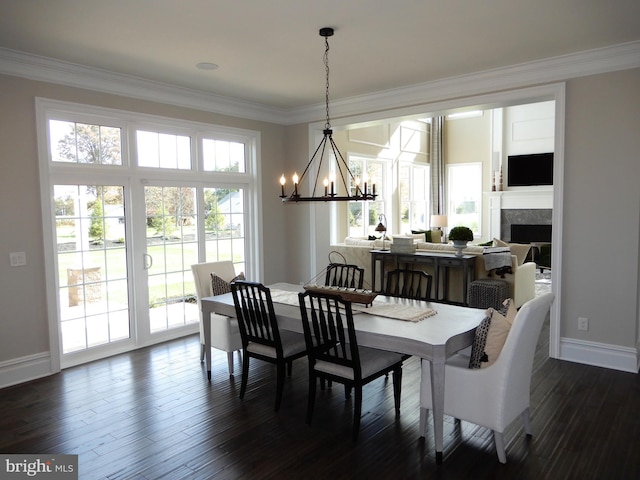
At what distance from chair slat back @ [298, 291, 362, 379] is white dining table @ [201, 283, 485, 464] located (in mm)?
112

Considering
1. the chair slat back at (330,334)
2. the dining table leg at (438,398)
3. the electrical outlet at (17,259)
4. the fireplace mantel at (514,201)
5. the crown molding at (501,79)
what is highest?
the crown molding at (501,79)

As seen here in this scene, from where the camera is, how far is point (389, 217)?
34.3ft

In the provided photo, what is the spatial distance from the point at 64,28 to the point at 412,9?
2.54 metres

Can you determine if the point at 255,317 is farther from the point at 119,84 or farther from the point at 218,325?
the point at 119,84

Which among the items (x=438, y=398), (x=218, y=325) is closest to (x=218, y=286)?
(x=218, y=325)

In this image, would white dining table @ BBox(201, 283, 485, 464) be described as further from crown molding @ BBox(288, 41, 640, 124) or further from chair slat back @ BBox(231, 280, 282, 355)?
crown molding @ BBox(288, 41, 640, 124)

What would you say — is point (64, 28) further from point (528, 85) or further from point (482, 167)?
point (482, 167)

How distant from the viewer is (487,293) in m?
6.14

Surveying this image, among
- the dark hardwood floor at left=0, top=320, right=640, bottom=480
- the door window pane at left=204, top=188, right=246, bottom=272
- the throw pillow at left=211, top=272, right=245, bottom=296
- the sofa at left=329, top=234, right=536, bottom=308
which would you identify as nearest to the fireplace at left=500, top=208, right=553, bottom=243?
the sofa at left=329, top=234, right=536, bottom=308

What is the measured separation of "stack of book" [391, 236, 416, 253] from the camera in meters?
6.98

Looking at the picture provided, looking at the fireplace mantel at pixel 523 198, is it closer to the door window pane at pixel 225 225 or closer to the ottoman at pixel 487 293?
the ottoman at pixel 487 293

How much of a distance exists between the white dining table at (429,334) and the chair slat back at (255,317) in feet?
0.39

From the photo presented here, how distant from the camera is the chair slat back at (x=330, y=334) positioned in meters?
2.95

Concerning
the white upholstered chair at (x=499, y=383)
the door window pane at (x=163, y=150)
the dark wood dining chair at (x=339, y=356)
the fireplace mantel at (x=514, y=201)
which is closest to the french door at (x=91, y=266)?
the door window pane at (x=163, y=150)
